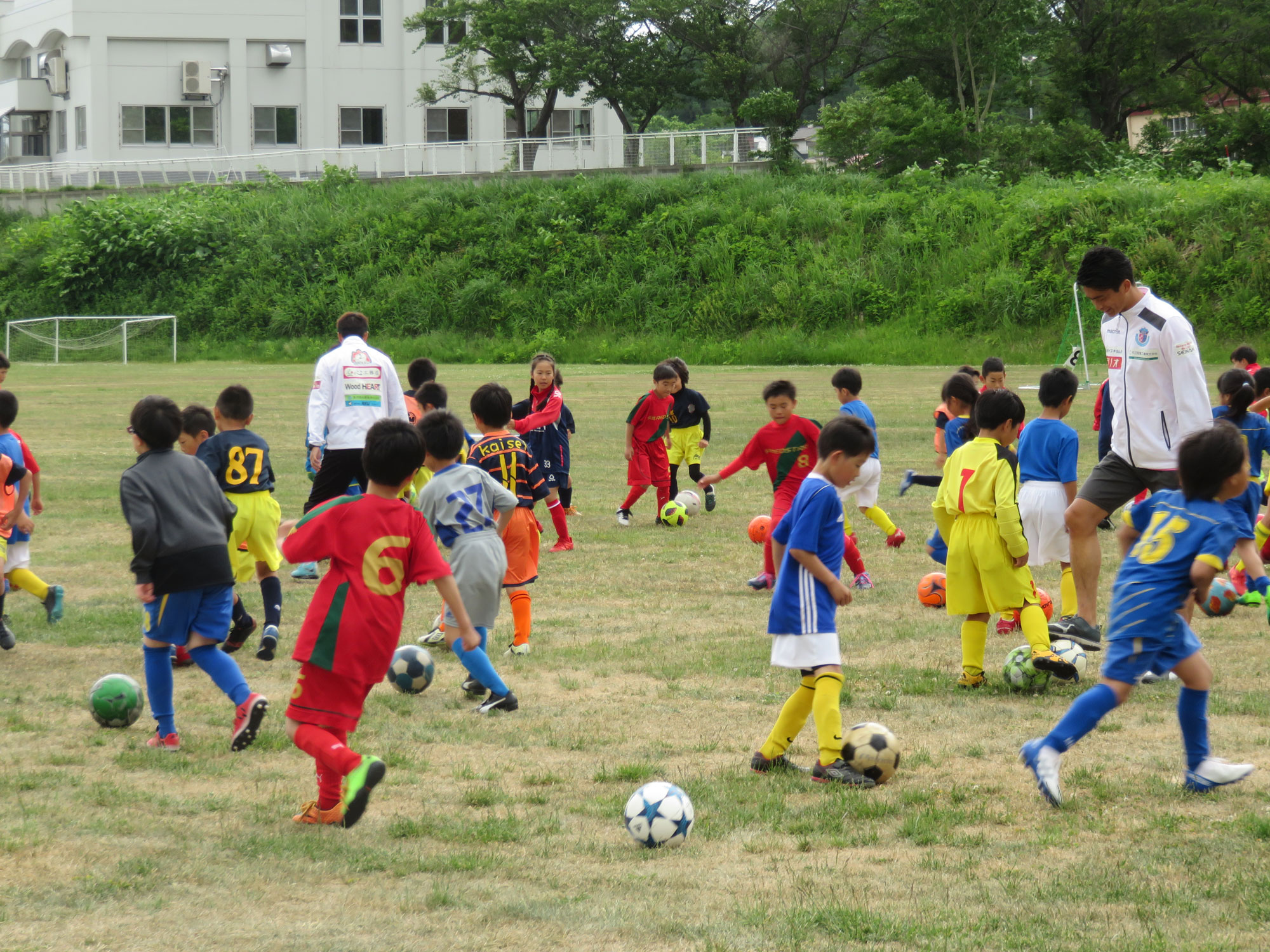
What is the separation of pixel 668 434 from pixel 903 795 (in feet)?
27.0

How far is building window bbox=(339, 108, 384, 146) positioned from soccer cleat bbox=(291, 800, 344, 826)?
51335 millimetres

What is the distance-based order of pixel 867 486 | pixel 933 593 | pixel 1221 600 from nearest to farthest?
pixel 1221 600 → pixel 933 593 → pixel 867 486

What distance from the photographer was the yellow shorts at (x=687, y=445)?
13242 millimetres

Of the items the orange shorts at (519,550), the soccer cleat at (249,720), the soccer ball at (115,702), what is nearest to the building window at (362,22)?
the orange shorts at (519,550)

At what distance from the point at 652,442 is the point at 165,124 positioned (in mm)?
46026

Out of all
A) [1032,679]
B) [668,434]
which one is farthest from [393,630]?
[668,434]

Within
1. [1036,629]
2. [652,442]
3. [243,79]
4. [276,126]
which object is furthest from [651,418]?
[276,126]

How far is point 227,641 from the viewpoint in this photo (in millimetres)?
7656

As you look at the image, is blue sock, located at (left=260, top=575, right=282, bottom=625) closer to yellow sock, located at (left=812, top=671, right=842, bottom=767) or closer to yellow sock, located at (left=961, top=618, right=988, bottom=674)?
yellow sock, located at (left=812, top=671, right=842, bottom=767)

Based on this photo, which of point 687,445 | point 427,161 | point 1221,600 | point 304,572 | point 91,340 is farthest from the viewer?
point 427,161

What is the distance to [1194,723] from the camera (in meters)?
5.11

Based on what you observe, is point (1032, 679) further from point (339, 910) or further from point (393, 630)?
point (339, 910)

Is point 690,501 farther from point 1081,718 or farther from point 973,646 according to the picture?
point 1081,718

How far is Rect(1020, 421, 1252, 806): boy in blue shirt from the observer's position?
493cm
